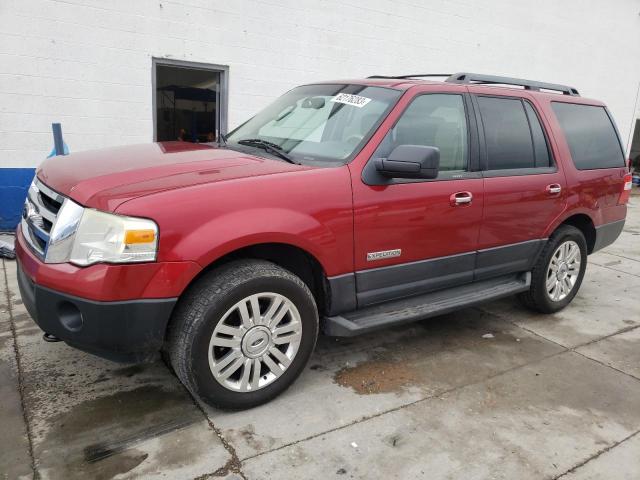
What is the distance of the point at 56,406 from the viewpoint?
2865 millimetres

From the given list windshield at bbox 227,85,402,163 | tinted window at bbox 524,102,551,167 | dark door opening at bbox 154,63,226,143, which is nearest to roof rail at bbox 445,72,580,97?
tinted window at bbox 524,102,551,167

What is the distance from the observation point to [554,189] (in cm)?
410

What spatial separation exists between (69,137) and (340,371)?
484 cm

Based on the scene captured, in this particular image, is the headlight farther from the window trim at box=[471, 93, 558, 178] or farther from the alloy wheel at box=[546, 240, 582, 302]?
the alloy wheel at box=[546, 240, 582, 302]

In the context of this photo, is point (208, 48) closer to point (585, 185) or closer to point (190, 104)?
point (190, 104)

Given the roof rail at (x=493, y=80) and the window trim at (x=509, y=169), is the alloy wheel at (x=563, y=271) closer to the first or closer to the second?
the window trim at (x=509, y=169)

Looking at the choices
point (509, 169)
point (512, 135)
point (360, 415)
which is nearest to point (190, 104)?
point (512, 135)

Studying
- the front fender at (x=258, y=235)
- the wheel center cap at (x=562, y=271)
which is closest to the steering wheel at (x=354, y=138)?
the front fender at (x=258, y=235)

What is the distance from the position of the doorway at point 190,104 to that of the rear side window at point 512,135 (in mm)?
4398

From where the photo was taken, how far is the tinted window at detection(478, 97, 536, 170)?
3.76 m

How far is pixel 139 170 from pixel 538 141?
297cm

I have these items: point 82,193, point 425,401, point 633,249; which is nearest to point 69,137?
point 82,193

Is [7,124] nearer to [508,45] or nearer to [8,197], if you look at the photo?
→ [8,197]

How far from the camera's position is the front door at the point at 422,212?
311cm
